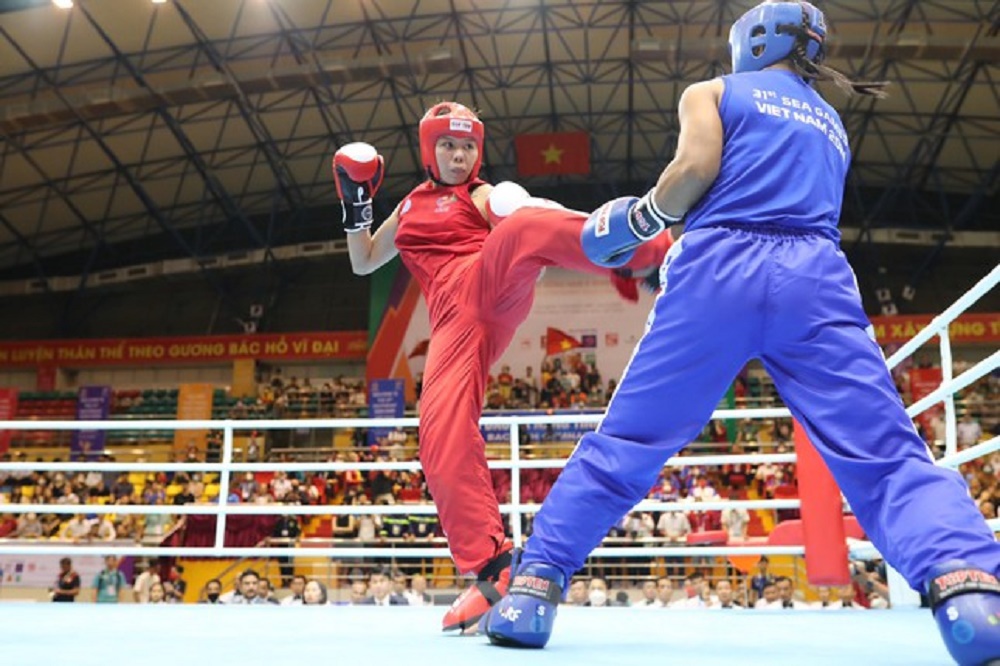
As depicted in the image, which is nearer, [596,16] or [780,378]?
[780,378]

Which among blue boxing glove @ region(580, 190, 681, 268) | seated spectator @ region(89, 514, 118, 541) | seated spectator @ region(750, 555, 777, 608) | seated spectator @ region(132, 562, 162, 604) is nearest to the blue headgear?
blue boxing glove @ region(580, 190, 681, 268)

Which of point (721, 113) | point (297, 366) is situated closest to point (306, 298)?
point (297, 366)

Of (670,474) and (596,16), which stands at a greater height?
(596,16)

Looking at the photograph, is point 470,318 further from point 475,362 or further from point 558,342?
point 558,342

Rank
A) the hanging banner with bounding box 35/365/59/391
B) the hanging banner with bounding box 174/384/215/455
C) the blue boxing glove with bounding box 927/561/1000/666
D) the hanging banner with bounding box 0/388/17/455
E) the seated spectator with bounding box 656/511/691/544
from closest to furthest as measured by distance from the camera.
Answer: the blue boxing glove with bounding box 927/561/1000/666 → the seated spectator with bounding box 656/511/691/544 → the hanging banner with bounding box 0/388/17/455 → the hanging banner with bounding box 174/384/215/455 → the hanging banner with bounding box 35/365/59/391

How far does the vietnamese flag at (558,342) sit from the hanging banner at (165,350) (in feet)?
14.8

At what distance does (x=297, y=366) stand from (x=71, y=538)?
7.52 metres

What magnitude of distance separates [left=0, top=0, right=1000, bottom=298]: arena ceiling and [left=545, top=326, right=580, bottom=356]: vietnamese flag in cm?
350

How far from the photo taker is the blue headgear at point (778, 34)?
1898 millimetres

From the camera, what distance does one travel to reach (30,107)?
12938mm

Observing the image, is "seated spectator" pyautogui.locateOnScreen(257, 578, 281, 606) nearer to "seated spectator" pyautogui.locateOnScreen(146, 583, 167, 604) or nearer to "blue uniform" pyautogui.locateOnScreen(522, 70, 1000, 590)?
"seated spectator" pyautogui.locateOnScreen(146, 583, 167, 604)

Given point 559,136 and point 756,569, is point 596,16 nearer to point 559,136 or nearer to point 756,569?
point 559,136

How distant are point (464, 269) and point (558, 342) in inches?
520

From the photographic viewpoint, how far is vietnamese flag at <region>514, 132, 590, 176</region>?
51.3ft
